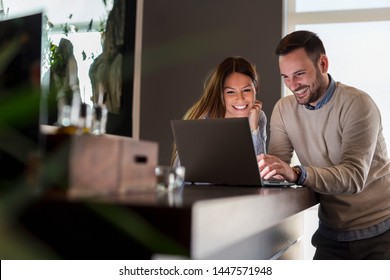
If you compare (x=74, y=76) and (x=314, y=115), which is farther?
Result: (x=74, y=76)

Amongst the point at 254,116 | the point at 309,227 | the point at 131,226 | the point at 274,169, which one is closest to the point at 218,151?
the point at 274,169

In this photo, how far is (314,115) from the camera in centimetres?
215

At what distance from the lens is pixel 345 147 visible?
6.49 feet

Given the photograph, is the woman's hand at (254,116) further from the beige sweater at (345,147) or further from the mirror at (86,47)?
the mirror at (86,47)

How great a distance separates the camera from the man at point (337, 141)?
2.02m

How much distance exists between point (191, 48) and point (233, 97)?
4.38 feet

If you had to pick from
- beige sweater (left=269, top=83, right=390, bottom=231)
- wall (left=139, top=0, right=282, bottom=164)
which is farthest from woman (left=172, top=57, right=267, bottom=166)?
wall (left=139, top=0, right=282, bottom=164)


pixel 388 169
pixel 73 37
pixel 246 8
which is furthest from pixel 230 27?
pixel 388 169

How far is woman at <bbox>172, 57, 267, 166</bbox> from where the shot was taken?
9.10 ft

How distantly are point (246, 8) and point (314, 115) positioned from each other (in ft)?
6.41

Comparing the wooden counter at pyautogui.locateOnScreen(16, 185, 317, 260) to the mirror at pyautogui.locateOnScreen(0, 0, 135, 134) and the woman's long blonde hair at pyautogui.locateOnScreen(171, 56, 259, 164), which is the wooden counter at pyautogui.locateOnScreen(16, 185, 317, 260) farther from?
the mirror at pyautogui.locateOnScreen(0, 0, 135, 134)

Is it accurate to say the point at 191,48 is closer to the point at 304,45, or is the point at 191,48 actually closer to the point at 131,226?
the point at 304,45

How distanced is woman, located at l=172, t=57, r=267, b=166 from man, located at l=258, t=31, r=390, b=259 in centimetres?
52
